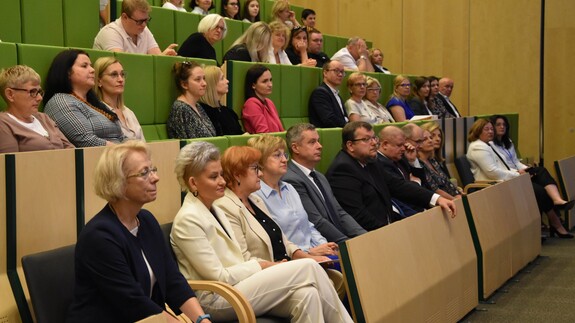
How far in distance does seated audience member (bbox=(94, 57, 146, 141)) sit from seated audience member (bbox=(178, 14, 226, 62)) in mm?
1363

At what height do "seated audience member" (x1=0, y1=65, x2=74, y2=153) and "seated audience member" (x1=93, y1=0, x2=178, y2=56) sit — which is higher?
"seated audience member" (x1=93, y1=0, x2=178, y2=56)

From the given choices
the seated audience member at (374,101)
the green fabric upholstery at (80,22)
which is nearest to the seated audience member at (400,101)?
the seated audience member at (374,101)

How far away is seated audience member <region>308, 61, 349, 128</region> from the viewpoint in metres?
5.32

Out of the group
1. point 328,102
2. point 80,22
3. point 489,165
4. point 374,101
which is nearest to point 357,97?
point 374,101

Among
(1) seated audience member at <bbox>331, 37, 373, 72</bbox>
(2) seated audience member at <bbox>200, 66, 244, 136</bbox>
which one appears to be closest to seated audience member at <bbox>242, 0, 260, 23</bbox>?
(1) seated audience member at <bbox>331, 37, 373, 72</bbox>

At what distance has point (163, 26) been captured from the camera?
5.06 metres

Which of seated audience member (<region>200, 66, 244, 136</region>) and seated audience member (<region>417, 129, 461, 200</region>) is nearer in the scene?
seated audience member (<region>200, 66, 244, 136</region>)

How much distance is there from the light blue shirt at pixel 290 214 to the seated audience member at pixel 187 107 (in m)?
0.62

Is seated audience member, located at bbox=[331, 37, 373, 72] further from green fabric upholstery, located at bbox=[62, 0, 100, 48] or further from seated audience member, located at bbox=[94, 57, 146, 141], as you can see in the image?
seated audience member, located at bbox=[94, 57, 146, 141]

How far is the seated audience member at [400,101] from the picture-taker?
6375 mm

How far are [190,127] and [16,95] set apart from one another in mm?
1162

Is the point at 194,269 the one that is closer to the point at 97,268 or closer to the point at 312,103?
the point at 97,268

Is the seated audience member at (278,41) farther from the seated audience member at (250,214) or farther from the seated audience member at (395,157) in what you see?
the seated audience member at (250,214)

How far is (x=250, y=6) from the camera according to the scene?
6.52 meters
